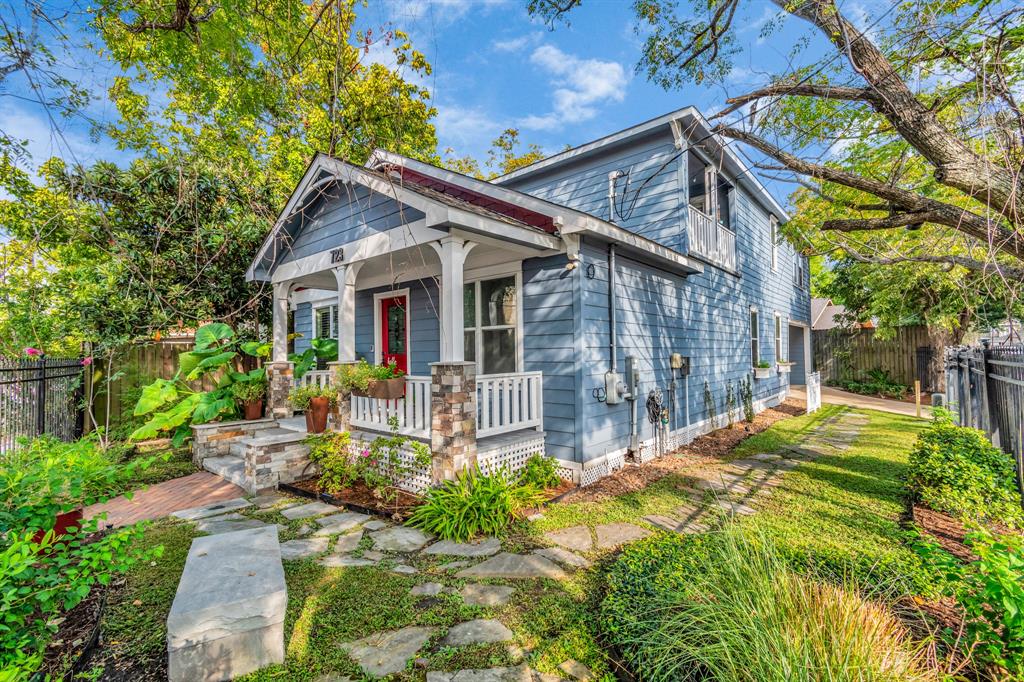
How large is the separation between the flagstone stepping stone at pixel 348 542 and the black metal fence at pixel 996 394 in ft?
20.0

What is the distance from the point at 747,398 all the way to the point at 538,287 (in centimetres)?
706

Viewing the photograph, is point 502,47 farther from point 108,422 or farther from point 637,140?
point 108,422

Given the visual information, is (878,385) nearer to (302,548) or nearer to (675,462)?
(675,462)

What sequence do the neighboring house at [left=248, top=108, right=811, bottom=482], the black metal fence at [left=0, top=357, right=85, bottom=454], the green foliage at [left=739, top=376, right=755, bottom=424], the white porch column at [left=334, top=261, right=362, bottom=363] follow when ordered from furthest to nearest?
the green foliage at [left=739, top=376, right=755, bottom=424], the black metal fence at [left=0, top=357, right=85, bottom=454], the white porch column at [left=334, top=261, right=362, bottom=363], the neighboring house at [left=248, top=108, right=811, bottom=482]

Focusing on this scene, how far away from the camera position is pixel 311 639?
2527mm

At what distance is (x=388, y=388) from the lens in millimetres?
5180

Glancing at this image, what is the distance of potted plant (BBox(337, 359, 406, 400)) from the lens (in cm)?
518

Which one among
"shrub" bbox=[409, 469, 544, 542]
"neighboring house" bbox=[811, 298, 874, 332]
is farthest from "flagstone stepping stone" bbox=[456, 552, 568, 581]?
"neighboring house" bbox=[811, 298, 874, 332]

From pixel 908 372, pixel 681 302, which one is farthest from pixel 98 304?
pixel 908 372

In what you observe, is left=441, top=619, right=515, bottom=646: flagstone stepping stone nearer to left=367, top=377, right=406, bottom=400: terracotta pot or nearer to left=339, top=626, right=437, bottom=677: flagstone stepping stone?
left=339, top=626, right=437, bottom=677: flagstone stepping stone

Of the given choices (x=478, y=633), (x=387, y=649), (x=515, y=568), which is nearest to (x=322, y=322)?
(x=515, y=568)

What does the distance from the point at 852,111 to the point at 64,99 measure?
667 centimetres

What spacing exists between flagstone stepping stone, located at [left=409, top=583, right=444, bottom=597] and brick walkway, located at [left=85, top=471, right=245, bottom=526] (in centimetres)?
347

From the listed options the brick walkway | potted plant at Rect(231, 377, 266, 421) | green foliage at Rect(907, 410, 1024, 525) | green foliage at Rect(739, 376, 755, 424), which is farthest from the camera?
green foliage at Rect(739, 376, 755, 424)
